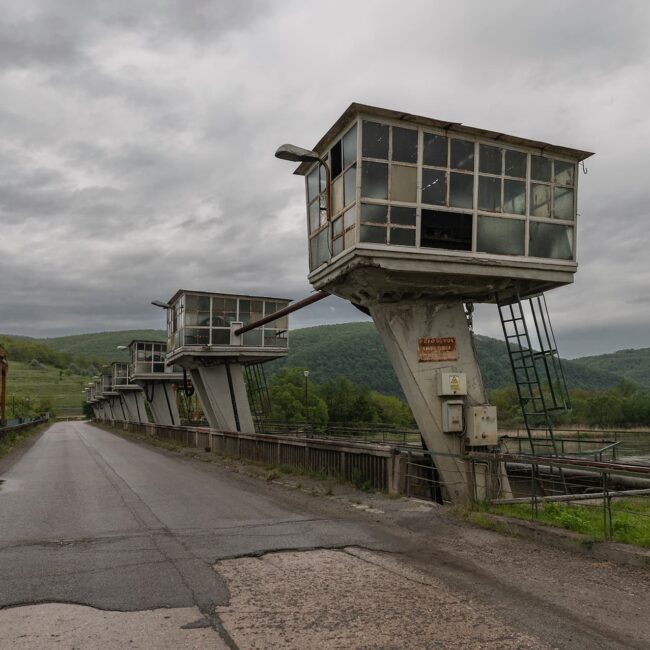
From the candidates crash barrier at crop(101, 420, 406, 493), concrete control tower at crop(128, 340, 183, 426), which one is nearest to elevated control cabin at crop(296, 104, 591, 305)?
crash barrier at crop(101, 420, 406, 493)

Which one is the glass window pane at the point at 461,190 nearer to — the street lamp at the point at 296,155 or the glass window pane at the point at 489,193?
the glass window pane at the point at 489,193

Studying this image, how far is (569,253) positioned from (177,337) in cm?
2266

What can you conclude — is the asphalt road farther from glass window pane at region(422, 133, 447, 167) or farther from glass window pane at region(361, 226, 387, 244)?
glass window pane at region(422, 133, 447, 167)

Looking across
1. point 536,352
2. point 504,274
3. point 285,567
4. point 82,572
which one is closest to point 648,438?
point 536,352

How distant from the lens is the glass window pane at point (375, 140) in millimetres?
12594

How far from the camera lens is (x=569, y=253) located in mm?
14453

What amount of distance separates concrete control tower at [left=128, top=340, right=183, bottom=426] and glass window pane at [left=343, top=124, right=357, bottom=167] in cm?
3912

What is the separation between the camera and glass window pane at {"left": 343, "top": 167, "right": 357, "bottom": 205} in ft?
41.7

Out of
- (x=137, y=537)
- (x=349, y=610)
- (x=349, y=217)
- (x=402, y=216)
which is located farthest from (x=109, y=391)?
(x=349, y=610)

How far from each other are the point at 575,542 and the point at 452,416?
5.96 meters

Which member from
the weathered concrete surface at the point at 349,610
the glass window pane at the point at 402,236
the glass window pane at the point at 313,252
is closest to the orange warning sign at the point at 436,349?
the glass window pane at the point at 402,236

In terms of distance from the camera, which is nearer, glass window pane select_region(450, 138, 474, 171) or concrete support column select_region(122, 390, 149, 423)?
glass window pane select_region(450, 138, 474, 171)

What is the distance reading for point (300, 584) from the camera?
19.8 ft

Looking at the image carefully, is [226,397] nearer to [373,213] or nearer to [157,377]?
[157,377]
